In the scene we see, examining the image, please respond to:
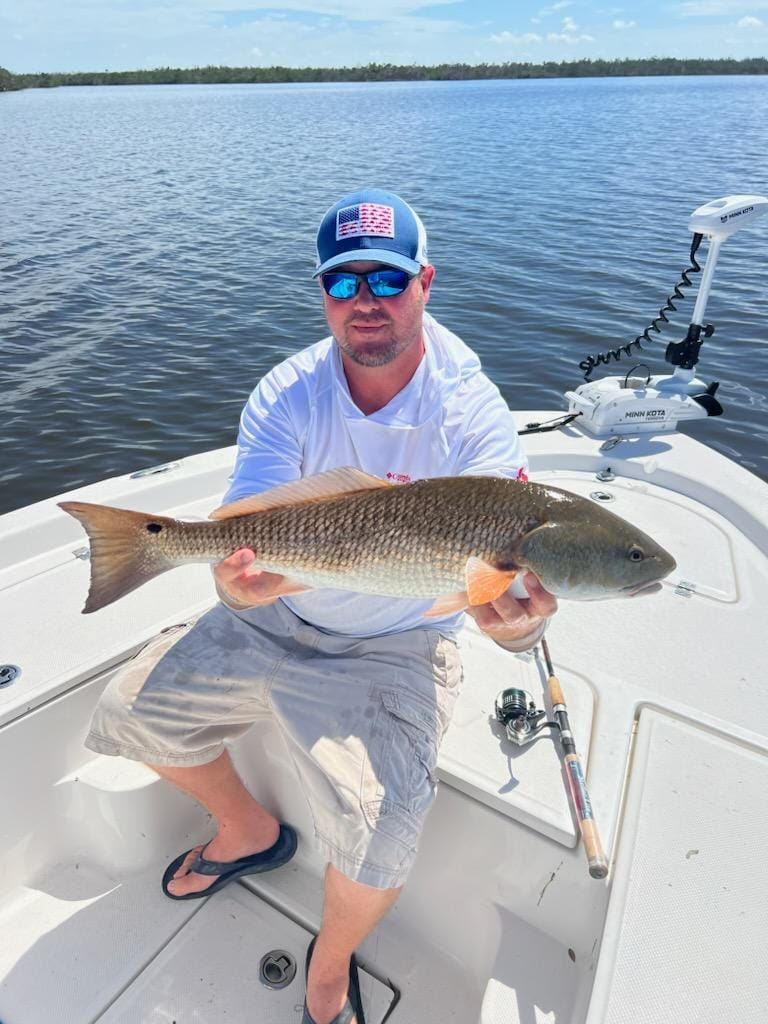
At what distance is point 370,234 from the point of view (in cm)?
279

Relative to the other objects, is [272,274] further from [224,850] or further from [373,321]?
[224,850]

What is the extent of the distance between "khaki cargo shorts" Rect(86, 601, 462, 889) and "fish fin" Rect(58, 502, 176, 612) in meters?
0.43

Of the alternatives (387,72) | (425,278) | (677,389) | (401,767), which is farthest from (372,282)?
(387,72)

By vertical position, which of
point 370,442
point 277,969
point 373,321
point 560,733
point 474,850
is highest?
point 373,321

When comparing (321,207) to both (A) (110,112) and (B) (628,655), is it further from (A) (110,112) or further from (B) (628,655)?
(A) (110,112)

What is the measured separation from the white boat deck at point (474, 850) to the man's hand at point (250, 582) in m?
0.82

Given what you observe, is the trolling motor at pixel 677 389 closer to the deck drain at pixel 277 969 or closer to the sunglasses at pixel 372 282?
the sunglasses at pixel 372 282

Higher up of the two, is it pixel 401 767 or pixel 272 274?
pixel 401 767

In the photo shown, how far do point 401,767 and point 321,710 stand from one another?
37cm

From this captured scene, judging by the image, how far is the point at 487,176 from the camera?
27250 mm

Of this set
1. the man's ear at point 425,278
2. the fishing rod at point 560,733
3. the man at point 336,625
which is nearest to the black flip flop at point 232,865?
the man at point 336,625

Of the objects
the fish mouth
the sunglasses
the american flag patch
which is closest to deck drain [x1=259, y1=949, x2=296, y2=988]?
the fish mouth

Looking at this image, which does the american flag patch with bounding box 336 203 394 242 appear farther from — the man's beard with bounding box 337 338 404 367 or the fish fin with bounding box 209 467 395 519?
the fish fin with bounding box 209 467 395 519

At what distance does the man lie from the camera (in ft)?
8.41
